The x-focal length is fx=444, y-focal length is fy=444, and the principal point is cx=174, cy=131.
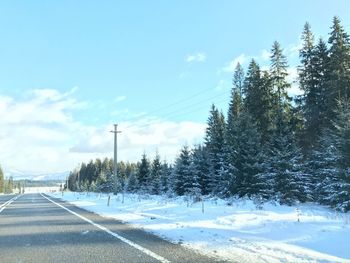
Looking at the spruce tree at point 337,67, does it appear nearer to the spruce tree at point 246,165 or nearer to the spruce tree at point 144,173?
the spruce tree at point 246,165

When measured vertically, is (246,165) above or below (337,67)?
below

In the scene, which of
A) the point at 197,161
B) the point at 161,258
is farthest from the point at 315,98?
the point at 161,258

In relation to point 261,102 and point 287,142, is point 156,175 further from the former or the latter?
point 287,142

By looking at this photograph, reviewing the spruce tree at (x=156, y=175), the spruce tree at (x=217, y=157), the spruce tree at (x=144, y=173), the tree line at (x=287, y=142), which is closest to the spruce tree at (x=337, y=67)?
the tree line at (x=287, y=142)

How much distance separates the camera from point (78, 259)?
8.49 m

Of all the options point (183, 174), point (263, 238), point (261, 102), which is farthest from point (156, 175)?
point (263, 238)

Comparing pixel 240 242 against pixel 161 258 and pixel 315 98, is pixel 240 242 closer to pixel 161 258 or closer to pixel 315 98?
pixel 161 258

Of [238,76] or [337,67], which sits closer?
[337,67]

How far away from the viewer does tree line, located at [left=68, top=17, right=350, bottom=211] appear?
87.9 feet

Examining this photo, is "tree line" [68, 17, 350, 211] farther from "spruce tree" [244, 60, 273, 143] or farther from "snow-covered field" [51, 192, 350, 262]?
"snow-covered field" [51, 192, 350, 262]

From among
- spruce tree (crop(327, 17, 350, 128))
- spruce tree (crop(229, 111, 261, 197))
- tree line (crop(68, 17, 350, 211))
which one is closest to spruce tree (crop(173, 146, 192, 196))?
tree line (crop(68, 17, 350, 211))

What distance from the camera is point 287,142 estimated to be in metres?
32.3

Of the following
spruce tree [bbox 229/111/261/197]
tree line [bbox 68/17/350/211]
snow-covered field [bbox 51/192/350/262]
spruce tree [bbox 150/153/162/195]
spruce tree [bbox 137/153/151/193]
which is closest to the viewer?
snow-covered field [bbox 51/192/350/262]

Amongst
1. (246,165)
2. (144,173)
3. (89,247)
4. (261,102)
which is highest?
(261,102)
